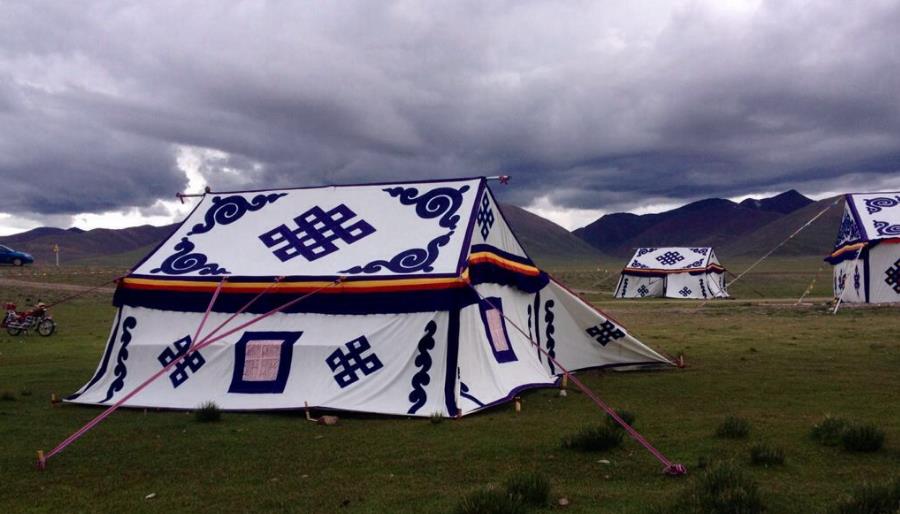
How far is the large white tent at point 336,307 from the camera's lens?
9.72 metres

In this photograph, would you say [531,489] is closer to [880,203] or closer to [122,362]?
[122,362]

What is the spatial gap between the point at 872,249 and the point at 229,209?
75.7ft

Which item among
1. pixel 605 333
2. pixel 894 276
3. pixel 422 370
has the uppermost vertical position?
pixel 894 276

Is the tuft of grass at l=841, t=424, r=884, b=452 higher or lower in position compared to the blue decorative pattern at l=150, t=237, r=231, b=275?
lower

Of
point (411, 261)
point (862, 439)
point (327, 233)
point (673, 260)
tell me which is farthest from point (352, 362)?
point (673, 260)

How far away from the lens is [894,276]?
26.2 m

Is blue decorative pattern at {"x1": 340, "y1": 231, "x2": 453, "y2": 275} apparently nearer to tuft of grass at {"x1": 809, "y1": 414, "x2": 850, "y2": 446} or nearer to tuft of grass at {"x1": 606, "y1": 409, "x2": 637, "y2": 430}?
tuft of grass at {"x1": 606, "y1": 409, "x2": 637, "y2": 430}

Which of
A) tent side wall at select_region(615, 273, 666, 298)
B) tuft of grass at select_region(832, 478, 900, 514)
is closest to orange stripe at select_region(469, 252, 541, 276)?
tuft of grass at select_region(832, 478, 900, 514)

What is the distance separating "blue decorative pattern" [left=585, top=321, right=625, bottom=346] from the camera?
520 inches

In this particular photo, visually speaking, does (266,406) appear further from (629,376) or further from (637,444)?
(629,376)

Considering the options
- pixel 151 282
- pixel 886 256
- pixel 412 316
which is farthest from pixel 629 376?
pixel 886 256

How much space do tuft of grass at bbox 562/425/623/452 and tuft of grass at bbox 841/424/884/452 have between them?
2.13 metres

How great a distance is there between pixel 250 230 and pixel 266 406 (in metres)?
3.37

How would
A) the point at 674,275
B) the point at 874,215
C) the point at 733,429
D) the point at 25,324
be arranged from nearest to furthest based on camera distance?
the point at 733,429, the point at 25,324, the point at 874,215, the point at 674,275
